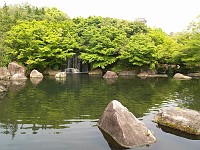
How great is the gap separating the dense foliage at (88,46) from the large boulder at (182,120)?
3065 cm

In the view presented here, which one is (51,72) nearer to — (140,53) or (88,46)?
(88,46)

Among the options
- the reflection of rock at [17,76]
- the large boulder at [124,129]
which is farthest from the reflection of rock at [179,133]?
the reflection of rock at [17,76]

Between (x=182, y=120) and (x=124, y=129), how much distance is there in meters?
3.28

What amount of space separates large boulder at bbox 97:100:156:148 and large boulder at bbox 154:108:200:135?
1974 millimetres

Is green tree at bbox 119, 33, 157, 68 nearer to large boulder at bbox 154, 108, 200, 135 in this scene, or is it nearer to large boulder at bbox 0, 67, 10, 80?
large boulder at bbox 0, 67, 10, 80

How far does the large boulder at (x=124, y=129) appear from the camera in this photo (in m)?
9.47

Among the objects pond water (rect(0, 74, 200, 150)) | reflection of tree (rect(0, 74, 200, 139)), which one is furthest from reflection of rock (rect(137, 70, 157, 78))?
pond water (rect(0, 74, 200, 150))

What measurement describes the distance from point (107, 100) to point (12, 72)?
24.7m

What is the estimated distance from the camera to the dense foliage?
4181 cm

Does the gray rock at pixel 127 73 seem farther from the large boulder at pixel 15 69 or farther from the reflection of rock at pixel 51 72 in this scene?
the large boulder at pixel 15 69

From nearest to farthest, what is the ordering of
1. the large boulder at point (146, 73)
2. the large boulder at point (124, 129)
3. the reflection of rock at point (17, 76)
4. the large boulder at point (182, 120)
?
1. the large boulder at point (124, 129)
2. the large boulder at point (182, 120)
3. the reflection of rock at point (17, 76)
4. the large boulder at point (146, 73)

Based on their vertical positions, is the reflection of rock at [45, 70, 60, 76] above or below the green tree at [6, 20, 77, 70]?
below

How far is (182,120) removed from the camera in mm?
11414

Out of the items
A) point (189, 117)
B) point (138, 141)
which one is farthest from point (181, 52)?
point (138, 141)
